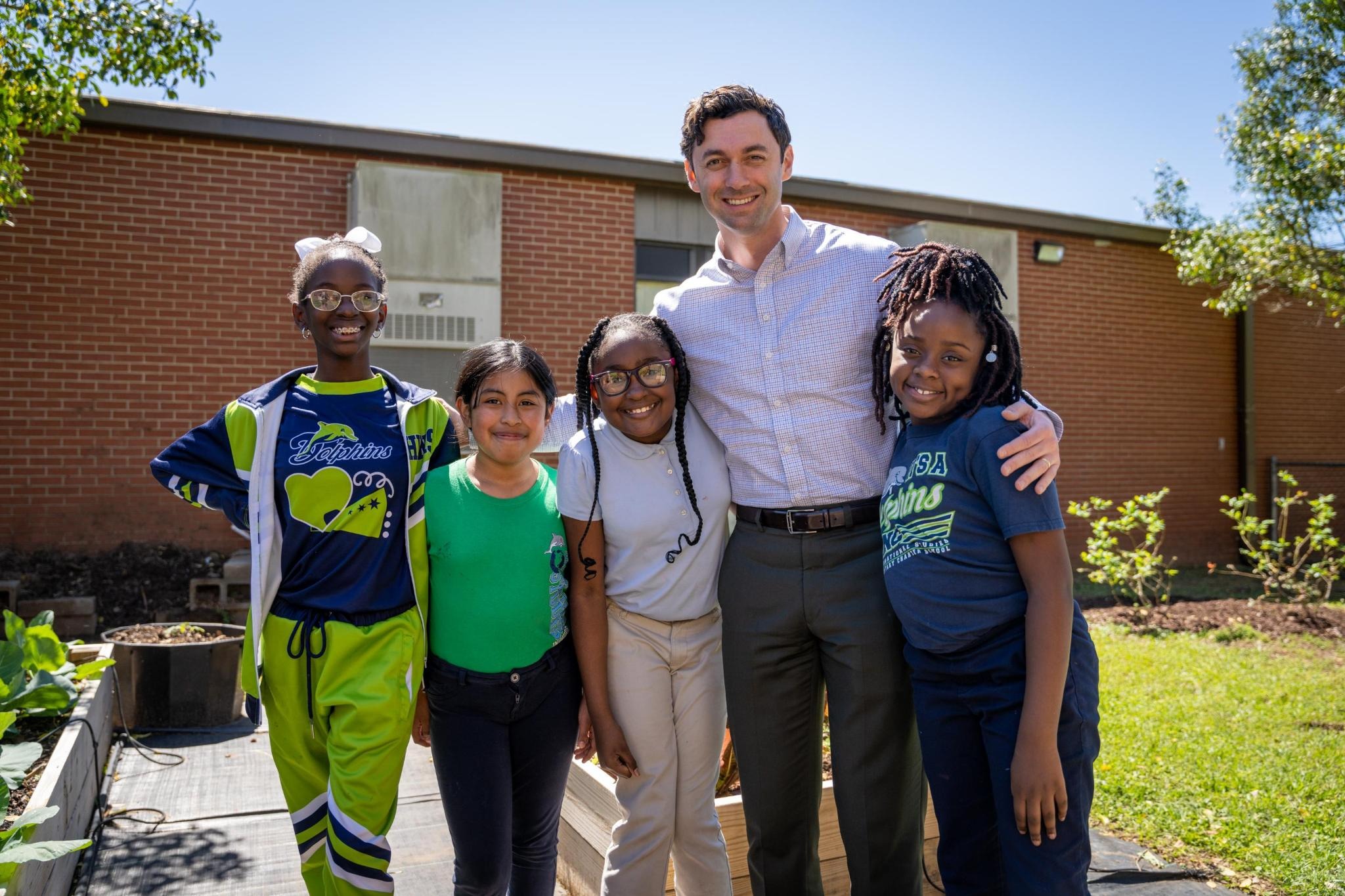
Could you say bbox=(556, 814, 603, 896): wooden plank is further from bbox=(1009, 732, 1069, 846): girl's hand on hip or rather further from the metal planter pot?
the metal planter pot

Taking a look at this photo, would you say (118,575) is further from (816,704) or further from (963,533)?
(963,533)

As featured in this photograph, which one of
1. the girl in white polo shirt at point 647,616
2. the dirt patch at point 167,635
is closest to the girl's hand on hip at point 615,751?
the girl in white polo shirt at point 647,616

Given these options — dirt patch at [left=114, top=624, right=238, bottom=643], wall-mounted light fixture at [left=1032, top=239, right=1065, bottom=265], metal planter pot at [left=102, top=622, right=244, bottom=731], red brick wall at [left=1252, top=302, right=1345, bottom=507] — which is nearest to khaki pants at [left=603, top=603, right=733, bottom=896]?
metal planter pot at [left=102, top=622, right=244, bottom=731]

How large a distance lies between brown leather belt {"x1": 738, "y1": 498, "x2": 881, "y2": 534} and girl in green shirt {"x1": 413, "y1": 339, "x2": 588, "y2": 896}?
22.6 inches

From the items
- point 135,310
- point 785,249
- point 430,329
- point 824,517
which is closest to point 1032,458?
point 824,517

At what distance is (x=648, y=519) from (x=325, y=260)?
108 centimetres

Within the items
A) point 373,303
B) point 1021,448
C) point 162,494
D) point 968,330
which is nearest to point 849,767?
point 1021,448

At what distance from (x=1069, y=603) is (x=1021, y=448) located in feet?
1.13

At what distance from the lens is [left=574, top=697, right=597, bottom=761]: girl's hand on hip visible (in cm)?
255

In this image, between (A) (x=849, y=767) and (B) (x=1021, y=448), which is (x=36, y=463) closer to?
(A) (x=849, y=767)

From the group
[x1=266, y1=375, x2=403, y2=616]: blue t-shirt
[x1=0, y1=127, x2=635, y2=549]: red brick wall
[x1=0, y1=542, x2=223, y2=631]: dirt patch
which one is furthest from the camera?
[x1=0, y1=127, x2=635, y2=549]: red brick wall

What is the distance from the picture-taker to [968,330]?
224 centimetres

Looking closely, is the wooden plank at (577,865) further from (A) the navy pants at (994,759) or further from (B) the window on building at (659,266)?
(B) the window on building at (659,266)

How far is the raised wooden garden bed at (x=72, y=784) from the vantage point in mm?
2764
